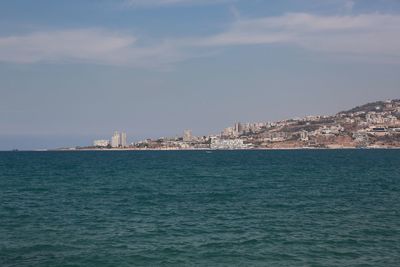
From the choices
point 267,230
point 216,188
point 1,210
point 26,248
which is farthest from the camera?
point 216,188

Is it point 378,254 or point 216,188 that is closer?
point 378,254

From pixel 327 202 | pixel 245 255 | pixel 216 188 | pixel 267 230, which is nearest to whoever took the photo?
pixel 245 255

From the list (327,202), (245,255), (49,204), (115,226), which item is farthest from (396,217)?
(49,204)

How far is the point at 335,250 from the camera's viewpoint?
25.9 m

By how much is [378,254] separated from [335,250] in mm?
2030

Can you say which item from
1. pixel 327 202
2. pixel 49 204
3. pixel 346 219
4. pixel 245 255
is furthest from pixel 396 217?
pixel 49 204

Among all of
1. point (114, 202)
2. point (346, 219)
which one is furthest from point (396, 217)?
point (114, 202)

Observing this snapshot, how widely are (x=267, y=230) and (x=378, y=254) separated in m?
7.58

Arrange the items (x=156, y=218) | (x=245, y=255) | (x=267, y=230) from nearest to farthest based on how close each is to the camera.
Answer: (x=245, y=255)
(x=267, y=230)
(x=156, y=218)

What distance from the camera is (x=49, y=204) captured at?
147ft

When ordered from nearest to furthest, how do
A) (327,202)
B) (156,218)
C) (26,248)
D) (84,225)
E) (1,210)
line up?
(26,248) → (84,225) → (156,218) → (1,210) → (327,202)

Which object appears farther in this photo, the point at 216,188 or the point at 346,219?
the point at 216,188

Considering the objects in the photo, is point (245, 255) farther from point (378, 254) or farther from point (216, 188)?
point (216, 188)

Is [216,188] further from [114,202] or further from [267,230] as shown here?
[267,230]
